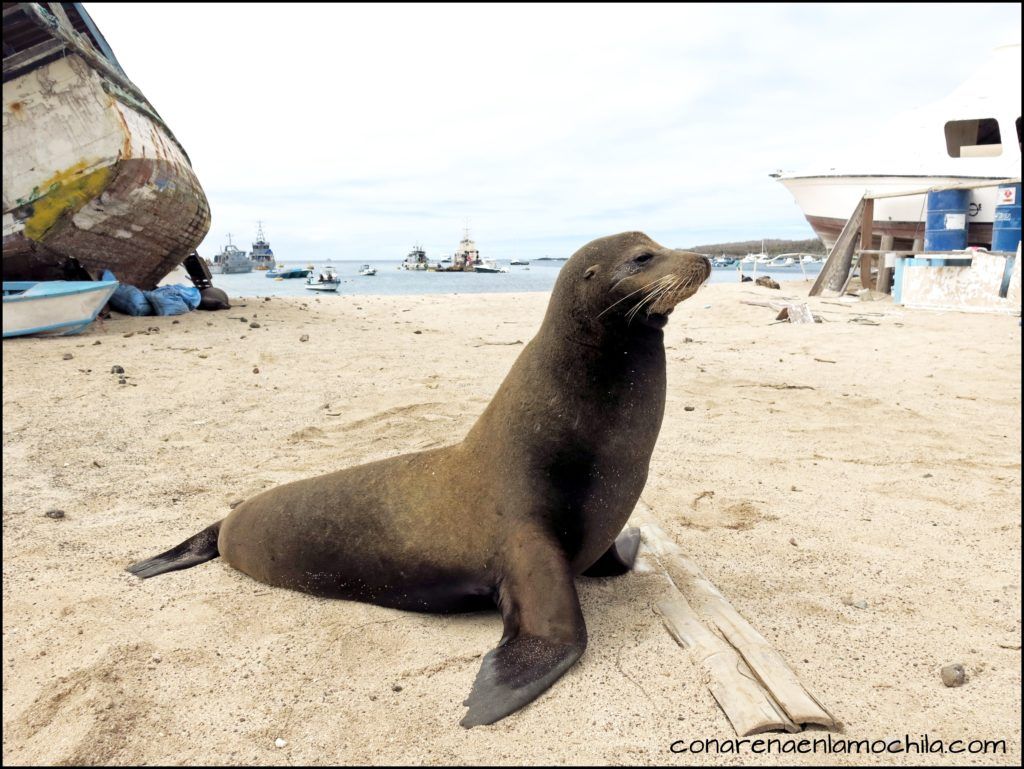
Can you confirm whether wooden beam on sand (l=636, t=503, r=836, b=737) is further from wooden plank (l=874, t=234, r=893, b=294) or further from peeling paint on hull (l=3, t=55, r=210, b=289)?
wooden plank (l=874, t=234, r=893, b=294)

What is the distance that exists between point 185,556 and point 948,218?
1482 centimetres

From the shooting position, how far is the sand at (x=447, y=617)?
1841 millimetres

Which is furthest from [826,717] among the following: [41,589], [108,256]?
[108,256]

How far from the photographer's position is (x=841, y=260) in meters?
15.2

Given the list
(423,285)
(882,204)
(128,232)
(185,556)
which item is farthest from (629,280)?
(423,285)

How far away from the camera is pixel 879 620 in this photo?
2449 millimetres

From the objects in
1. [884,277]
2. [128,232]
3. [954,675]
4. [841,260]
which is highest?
[128,232]

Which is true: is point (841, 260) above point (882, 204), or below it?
below

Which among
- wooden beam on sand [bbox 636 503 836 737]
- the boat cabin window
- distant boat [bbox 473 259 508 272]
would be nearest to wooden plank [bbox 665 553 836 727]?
wooden beam on sand [bbox 636 503 836 737]

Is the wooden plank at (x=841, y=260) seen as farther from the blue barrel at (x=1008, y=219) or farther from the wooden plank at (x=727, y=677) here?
the wooden plank at (x=727, y=677)

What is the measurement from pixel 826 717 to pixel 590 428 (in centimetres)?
114

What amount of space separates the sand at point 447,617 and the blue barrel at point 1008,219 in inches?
250

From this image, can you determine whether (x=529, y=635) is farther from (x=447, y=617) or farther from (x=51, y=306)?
(x=51, y=306)

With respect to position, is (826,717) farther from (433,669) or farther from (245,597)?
(245,597)
